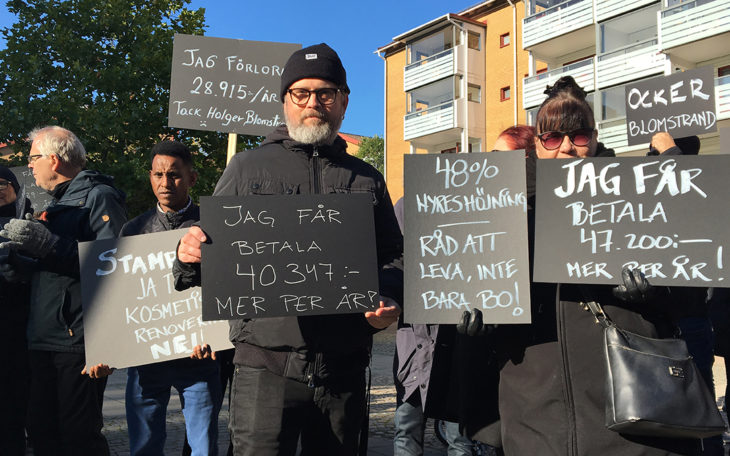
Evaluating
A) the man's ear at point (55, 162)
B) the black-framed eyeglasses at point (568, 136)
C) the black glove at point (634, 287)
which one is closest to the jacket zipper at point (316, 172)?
the black-framed eyeglasses at point (568, 136)

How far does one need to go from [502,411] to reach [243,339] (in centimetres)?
104

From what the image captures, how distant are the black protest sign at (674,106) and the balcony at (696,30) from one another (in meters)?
16.1

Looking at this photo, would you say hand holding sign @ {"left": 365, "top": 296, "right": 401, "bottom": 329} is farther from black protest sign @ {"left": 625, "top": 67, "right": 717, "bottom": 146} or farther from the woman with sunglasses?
black protest sign @ {"left": 625, "top": 67, "right": 717, "bottom": 146}

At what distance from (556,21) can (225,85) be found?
21642 millimetres

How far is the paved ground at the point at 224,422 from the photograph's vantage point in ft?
16.3

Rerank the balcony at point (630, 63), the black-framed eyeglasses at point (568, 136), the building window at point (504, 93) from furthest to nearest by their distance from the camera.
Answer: the building window at point (504, 93), the balcony at point (630, 63), the black-framed eyeglasses at point (568, 136)

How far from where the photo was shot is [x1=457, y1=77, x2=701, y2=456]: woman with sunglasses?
211cm

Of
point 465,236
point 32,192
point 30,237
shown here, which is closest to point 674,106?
point 465,236

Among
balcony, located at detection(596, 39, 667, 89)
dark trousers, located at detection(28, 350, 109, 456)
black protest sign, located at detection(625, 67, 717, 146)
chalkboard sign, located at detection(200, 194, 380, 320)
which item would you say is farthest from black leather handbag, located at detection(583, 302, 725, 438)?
balcony, located at detection(596, 39, 667, 89)

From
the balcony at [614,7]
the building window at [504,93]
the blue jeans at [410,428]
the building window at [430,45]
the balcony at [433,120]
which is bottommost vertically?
the blue jeans at [410,428]

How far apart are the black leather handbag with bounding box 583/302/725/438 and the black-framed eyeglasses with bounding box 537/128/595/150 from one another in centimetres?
73

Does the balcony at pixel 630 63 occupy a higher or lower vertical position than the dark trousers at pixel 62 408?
higher

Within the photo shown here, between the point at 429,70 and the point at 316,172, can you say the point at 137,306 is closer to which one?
the point at 316,172

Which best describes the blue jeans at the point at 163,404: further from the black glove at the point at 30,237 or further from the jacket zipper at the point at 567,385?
the jacket zipper at the point at 567,385
